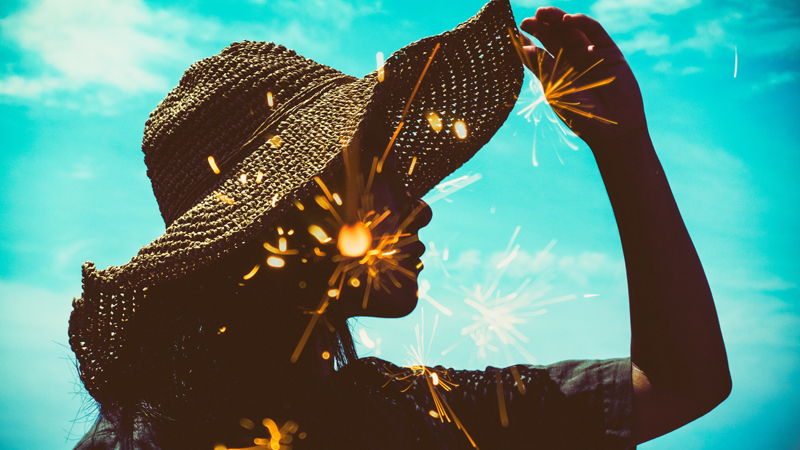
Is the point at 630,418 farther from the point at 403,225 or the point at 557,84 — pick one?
the point at 557,84

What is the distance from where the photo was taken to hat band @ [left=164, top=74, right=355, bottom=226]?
1.41 meters

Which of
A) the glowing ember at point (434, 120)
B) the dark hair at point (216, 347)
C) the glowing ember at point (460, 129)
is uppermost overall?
the glowing ember at point (434, 120)

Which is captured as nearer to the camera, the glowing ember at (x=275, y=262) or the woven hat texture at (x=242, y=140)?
the woven hat texture at (x=242, y=140)

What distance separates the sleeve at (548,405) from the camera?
1380 mm

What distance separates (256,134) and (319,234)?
1.14ft

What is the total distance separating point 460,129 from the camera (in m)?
1.91

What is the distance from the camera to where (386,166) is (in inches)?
63.0

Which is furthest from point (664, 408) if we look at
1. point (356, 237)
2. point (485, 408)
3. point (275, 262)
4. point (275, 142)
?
point (275, 142)

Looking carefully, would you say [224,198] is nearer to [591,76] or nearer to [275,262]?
[275,262]

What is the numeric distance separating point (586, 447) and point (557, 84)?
3.64ft

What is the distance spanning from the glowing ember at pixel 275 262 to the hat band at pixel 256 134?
0.92 ft

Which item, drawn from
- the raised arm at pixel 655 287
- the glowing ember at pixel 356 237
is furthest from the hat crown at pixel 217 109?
the raised arm at pixel 655 287

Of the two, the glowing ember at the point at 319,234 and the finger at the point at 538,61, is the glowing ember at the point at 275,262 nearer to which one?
the glowing ember at the point at 319,234

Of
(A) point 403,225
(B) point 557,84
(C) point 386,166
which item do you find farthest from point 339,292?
(B) point 557,84
